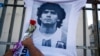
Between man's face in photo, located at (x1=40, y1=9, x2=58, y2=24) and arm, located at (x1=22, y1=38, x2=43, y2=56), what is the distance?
0.27 m

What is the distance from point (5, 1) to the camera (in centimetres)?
173

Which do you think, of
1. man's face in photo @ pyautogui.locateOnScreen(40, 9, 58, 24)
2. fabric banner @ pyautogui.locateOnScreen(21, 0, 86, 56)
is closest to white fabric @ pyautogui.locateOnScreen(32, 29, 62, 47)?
fabric banner @ pyautogui.locateOnScreen(21, 0, 86, 56)

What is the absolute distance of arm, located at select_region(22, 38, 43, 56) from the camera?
52.9 inches

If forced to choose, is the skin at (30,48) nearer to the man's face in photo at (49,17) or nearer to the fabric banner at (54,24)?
the fabric banner at (54,24)

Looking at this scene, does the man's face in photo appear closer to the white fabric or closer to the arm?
the white fabric

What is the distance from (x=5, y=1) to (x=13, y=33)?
36 cm

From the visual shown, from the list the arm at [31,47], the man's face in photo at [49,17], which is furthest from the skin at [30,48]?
the man's face in photo at [49,17]

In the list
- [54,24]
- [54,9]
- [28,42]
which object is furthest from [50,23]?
[28,42]

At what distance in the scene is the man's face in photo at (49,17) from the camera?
1.54 meters

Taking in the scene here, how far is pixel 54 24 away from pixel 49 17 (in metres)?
0.08

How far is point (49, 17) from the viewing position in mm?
1551

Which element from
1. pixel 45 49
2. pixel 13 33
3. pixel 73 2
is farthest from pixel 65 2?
pixel 13 33

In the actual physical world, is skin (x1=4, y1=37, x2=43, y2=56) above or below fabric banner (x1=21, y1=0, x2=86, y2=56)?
below

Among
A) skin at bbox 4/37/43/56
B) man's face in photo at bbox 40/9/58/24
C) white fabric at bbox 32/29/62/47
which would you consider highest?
man's face in photo at bbox 40/9/58/24
